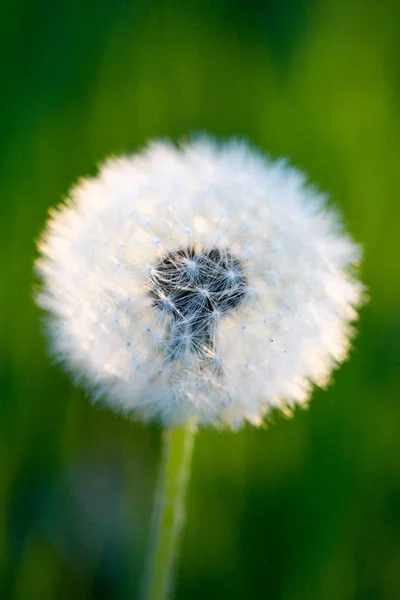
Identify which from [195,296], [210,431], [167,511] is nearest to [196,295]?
[195,296]

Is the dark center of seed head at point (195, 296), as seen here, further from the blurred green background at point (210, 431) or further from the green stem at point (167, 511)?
the blurred green background at point (210, 431)

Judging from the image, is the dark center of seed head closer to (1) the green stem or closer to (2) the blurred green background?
(1) the green stem

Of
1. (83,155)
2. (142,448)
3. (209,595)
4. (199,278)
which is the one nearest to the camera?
(199,278)

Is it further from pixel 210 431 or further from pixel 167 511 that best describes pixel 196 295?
pixel 210 431

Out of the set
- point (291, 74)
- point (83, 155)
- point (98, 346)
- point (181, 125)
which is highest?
point (291, 74)

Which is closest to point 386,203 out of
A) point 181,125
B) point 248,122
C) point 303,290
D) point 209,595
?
point 248,122

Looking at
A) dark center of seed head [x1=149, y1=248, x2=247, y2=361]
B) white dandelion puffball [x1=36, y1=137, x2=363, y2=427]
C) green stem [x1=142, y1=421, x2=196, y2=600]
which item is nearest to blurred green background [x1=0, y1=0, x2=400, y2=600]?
green stem [x1=142, y1=421, x2=196, y2=600]

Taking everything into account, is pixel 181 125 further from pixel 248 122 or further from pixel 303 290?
pixel 303 290
